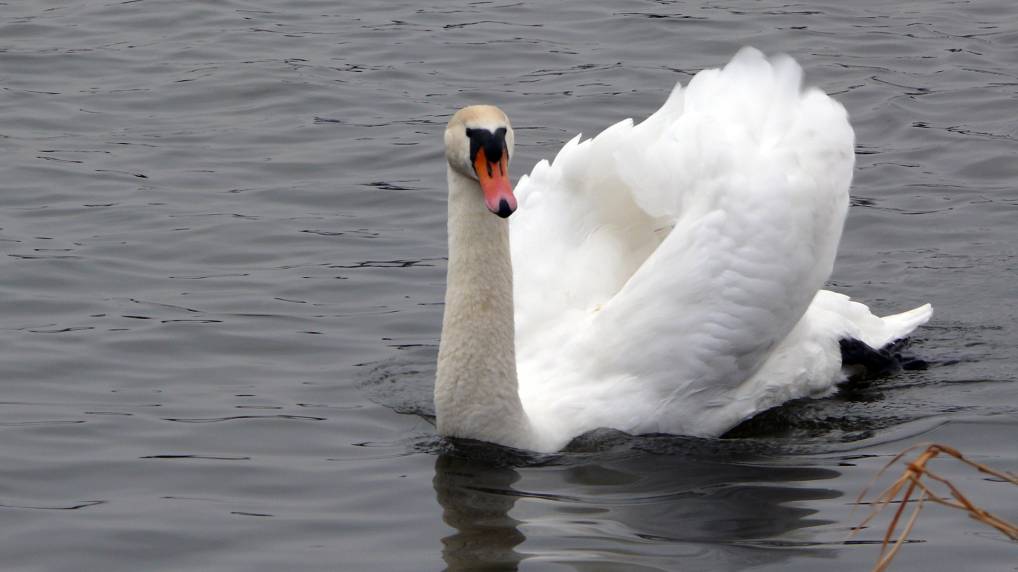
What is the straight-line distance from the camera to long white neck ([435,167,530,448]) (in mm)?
7191

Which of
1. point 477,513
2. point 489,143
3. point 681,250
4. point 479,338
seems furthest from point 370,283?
point 477,513

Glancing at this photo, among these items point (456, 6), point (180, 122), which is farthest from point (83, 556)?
point (456, 6)

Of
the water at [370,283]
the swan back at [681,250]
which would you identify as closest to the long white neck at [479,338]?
the water at [370,283]

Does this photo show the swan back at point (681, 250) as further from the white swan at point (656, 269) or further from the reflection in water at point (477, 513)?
the reflection in water at point (477, 513)

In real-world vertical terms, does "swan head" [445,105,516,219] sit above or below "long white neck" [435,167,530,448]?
above

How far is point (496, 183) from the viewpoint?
6773mm

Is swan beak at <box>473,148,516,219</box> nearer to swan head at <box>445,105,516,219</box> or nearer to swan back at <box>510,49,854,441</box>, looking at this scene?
swan head at <box>445,105,516,219</box>

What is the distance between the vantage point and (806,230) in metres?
7.69

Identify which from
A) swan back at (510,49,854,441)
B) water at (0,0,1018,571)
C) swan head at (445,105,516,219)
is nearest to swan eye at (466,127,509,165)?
swan head at (445,105,516,219)

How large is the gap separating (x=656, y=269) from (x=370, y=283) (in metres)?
2.65

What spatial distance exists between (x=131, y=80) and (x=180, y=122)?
1122 mm

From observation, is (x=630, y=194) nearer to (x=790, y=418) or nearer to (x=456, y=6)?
(x=790, y=418)

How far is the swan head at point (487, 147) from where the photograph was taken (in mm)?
6770

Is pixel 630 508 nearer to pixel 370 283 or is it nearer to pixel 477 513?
pixel 477 513
